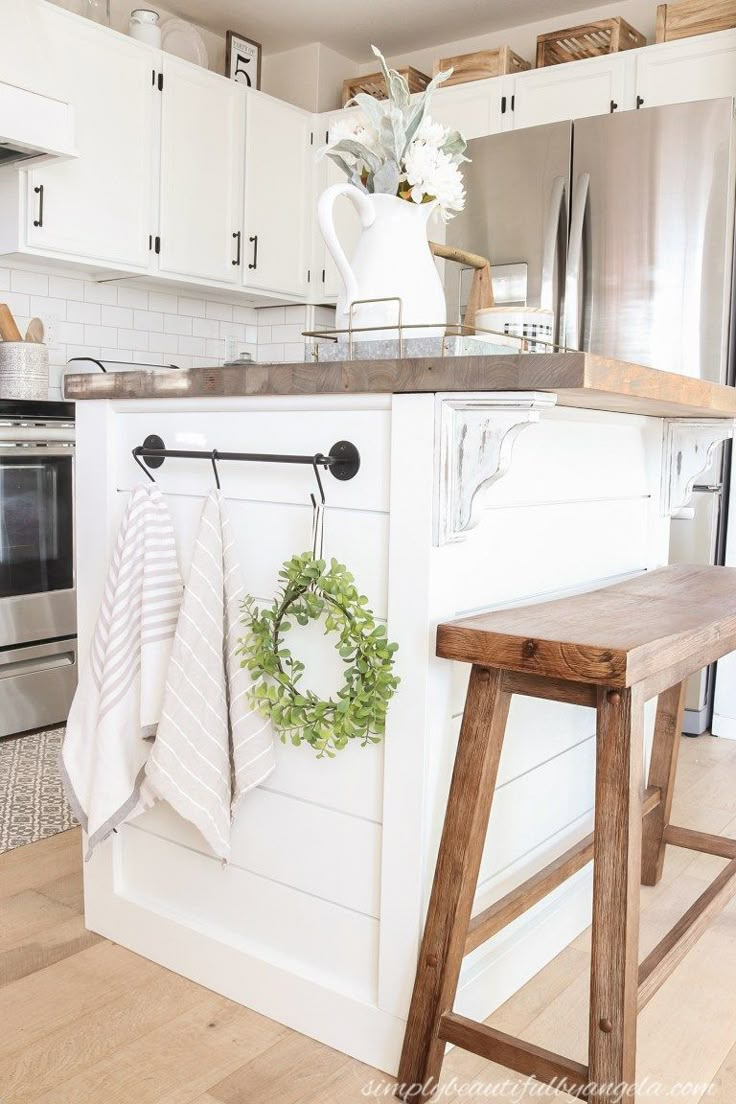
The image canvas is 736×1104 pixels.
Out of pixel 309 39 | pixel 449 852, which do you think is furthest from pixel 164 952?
pixel 309 39

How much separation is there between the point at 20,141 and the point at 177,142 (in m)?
0.94

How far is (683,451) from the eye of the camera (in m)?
2.22

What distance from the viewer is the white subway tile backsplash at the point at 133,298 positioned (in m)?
4.15

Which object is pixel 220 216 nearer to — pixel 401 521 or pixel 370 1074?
pixel 401 521

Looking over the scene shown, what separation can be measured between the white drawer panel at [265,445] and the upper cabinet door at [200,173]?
7.73 ft

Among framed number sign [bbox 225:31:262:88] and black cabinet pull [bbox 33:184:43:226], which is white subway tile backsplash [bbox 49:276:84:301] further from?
framed number sign [bbox 225:31:262:88]

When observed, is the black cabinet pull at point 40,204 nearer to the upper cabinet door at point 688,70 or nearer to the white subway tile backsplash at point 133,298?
the white subway tile backsplash at point 133,298

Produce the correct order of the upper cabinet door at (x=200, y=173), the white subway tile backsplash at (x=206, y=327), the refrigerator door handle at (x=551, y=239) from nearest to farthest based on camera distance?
1. the refrigerator door handle at (x=551, y=239)
2. the upper cabinet door at (x=200, y=173)
3. the white subway tile backsplash at (x=206, y=327)

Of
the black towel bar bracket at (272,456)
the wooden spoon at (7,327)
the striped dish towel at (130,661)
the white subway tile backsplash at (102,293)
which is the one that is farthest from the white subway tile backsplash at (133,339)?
the striped dish towel at (130,661)

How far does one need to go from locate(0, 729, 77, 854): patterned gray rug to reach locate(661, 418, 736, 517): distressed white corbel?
1.66 metres

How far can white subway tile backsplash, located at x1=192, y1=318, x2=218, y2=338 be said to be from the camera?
178 inches

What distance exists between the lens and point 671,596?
1741 mm

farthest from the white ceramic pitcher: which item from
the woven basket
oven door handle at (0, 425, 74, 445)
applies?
the woven basket

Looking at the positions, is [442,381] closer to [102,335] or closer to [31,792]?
[31,792]
